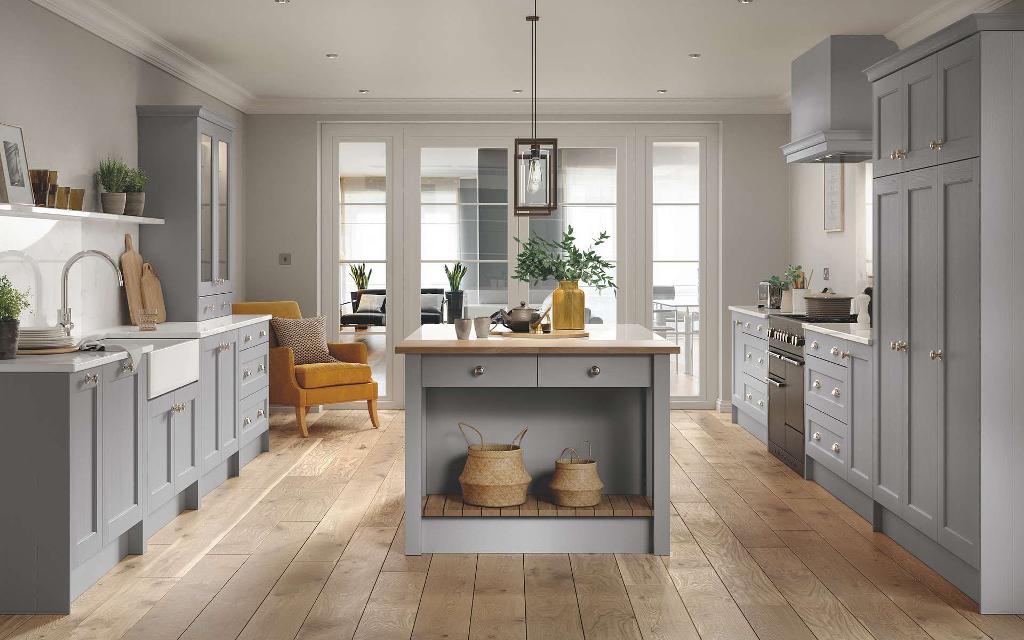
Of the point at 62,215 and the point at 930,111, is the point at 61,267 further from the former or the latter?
the point at 930,111

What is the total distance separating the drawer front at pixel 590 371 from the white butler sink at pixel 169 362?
5.55ft

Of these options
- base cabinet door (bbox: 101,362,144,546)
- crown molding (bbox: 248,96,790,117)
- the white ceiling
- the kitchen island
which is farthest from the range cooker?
base cabinet door (bbox: 101,362,144,546)

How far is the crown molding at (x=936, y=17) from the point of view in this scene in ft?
14.4

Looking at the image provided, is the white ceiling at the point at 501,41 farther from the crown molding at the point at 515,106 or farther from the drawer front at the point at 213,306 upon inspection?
the drawer front at the point at 213,306

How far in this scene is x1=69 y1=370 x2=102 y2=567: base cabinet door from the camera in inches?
123

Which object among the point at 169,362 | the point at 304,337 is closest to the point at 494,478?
the point at 169,362

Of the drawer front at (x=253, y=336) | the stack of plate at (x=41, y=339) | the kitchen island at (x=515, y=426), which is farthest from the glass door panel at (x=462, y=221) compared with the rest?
the stack of plate at (x=41, y=339)

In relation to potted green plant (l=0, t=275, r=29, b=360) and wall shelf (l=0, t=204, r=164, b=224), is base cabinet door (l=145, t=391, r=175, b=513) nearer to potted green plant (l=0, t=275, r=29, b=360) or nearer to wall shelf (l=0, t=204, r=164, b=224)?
potted green plant (l=0, t=275, r=29, b=360)

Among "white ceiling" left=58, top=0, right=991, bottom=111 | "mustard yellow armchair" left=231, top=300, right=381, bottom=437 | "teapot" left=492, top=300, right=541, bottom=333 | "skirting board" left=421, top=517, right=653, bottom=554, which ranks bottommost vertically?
"skirting board" left=421, top=517, right=653, bottom=554

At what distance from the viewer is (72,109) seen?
448 centimetres

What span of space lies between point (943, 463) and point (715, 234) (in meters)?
4.35

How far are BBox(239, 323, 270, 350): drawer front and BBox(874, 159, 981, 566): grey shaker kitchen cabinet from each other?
3474 millimetres

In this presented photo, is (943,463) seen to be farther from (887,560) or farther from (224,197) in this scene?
(224,197)

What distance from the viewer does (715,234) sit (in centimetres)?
750
